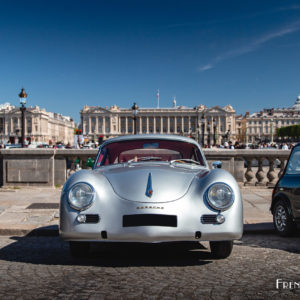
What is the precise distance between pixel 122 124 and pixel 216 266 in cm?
17507

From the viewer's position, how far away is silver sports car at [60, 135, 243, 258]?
414 cm

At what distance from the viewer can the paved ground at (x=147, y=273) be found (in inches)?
139

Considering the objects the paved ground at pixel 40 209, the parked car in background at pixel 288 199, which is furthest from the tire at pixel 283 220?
the paved ground at pixel 40 209

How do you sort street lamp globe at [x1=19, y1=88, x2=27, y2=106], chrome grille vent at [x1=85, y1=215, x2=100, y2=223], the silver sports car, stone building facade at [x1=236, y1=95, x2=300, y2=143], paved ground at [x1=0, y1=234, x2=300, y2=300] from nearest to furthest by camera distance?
paved ground at [x1=0, y1=234, x2=300, y2=300]
the silver sports car
chrome grille vent at [x1=85, y1=215, x2=100, y2=223]
street lamp globe at [x1=19, y1=88, x2=27, y2=106]
stone building facade at [x1=236, y1=95, x2=300, y2=143]

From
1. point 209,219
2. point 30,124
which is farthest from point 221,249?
point 30,124

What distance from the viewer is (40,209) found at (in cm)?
829

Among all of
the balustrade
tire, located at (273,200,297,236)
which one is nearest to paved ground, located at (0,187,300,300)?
tire, located at (273,200,297,236)

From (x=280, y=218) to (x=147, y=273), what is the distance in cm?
294

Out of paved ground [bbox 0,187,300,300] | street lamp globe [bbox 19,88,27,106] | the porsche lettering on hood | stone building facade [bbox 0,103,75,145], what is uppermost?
stone building facade [bbox 0,103,75,145]

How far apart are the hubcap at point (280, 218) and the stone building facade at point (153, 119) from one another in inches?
6491

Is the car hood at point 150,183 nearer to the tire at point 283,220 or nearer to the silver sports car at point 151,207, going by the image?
the silver sports car at point 151,207

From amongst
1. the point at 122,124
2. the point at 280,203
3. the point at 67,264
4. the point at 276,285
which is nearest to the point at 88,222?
the point at 67,264

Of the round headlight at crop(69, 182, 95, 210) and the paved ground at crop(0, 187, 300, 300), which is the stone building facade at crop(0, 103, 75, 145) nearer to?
the paved ground at crop(0, 187, 300, 300)

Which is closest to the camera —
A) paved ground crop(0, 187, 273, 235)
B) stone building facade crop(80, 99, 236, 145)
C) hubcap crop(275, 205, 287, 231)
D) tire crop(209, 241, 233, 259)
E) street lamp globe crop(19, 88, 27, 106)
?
tire crop(209, 241, 233, 259)
